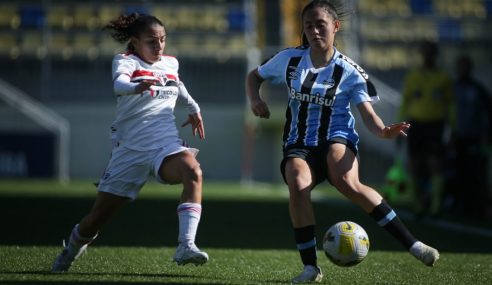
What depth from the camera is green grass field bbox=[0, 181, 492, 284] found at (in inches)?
253

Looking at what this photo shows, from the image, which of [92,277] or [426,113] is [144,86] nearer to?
[92,277]

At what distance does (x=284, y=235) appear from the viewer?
9.92m

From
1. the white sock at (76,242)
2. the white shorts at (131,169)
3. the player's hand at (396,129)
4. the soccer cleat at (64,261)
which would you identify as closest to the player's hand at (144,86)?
the white shorts at (131,169)

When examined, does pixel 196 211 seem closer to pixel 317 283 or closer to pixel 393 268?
pixel 317 283

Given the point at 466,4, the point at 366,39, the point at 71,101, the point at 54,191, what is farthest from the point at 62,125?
the point at 466,4

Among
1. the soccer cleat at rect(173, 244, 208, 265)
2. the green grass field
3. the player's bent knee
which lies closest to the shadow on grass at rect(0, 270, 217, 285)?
the green grass field

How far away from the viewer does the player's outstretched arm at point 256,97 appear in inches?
254

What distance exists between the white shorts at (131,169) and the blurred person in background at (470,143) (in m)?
7.21

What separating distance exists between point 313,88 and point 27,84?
1786 cm

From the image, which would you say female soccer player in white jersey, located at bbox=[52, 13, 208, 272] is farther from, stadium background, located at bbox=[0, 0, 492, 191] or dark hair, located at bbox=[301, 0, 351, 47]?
stadium background, located at bbox=[0, 0, 492, 191]

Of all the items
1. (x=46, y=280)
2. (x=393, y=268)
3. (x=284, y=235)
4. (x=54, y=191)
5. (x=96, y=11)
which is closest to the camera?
(x=46, y=280)

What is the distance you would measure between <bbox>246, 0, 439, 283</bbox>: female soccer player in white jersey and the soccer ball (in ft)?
0.39

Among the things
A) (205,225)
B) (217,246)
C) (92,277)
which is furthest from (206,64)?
(92,277)

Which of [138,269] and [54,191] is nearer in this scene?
[138,269]
